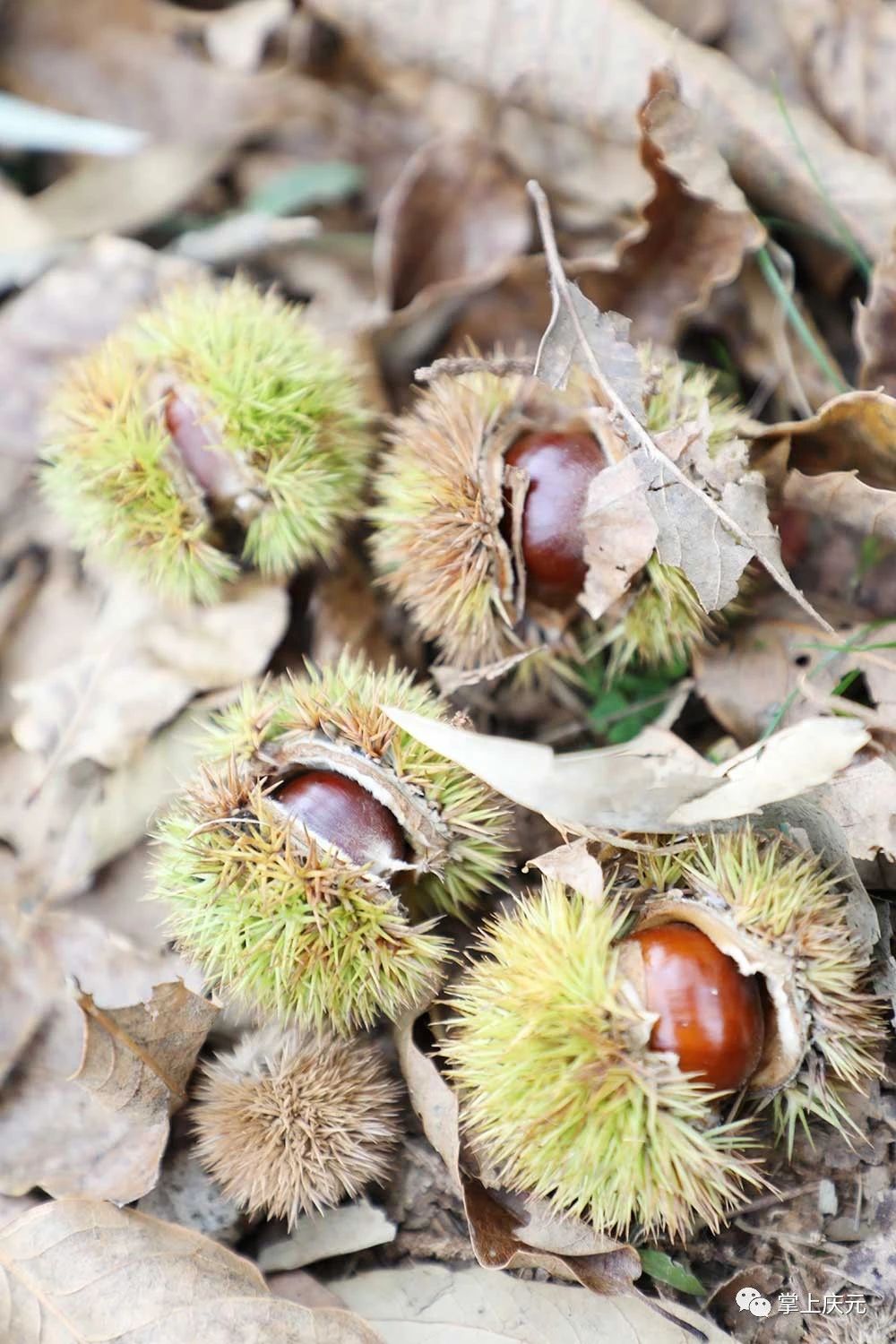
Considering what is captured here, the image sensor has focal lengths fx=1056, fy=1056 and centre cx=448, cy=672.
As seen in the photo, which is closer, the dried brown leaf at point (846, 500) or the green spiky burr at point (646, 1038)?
the green spiky burr at point (646, 1038)

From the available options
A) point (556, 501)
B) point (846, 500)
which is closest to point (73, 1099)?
point (556, 501)

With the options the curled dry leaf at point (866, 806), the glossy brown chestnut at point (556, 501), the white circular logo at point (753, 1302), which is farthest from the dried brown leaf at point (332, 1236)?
the glossy brown chestnut at point (556, 501)

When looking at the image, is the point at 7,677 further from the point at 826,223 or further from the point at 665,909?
the point at 826,223

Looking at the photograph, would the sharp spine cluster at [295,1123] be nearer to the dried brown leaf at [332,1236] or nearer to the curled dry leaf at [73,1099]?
the dried brown leaf at [332,1236]

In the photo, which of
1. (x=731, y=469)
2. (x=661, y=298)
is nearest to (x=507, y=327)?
(x=661, y=298)

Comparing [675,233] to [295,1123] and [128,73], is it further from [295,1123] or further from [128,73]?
[295,1123]

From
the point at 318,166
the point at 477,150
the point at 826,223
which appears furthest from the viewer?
the point at 318,166

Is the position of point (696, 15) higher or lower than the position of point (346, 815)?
higher
